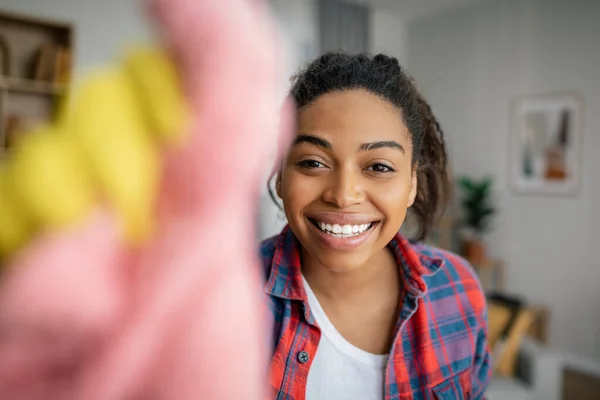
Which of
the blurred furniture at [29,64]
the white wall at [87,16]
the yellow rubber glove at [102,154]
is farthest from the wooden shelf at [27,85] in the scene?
the yellow rubber glove at [102,154]

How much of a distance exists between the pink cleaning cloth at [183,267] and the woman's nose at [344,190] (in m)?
0.44

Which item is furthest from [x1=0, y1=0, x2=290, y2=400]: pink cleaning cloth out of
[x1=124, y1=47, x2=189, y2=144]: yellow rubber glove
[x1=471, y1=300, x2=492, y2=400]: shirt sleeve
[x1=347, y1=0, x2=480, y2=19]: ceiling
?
[x1=347, y1=0, x2=480, y2=19]: ceiling

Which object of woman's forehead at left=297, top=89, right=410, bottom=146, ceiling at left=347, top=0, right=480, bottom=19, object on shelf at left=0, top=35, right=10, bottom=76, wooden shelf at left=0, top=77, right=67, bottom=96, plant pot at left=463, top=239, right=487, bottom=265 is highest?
ceiling at left=347, top=0, right=480, bottom=19

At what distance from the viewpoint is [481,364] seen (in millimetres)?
913

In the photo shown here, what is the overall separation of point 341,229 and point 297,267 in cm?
20

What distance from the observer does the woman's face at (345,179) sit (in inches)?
24.9

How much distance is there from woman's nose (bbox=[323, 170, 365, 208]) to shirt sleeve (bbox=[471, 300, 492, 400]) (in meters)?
0.46

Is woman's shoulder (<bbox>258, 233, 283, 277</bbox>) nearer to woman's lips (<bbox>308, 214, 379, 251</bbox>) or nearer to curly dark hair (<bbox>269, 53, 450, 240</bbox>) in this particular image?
curly dark hair (<bbox>269, 53, 450, 240</bbox>)

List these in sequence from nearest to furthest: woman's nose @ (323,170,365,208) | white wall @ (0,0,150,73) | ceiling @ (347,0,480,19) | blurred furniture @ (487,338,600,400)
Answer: woman's nose @ (323,170,365,208) < blurred furniture @ (487,338,600,400) < white wall @ (0,0,150,73) < ceiling @ (347,0,480,19)

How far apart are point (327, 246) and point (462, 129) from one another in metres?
3.34

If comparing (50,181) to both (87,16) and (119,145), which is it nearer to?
(119,145)

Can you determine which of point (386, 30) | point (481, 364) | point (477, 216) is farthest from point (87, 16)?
point (477, 216)

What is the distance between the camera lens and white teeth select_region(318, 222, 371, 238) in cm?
65

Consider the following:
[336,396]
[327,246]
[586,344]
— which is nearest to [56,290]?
[327,246]
